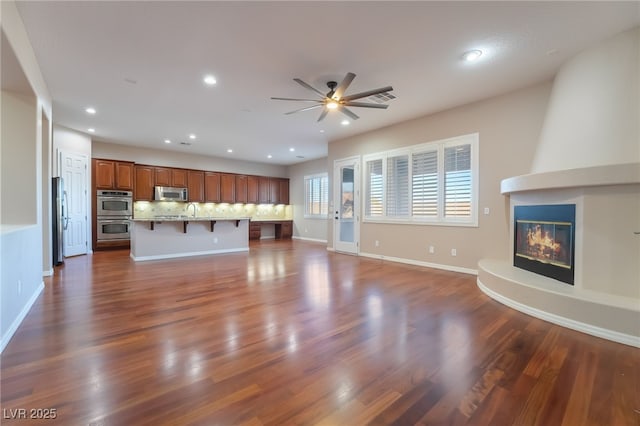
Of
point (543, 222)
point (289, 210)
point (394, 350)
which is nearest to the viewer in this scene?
point (394, 350)

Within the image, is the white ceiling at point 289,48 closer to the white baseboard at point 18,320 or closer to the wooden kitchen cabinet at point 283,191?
the white baseboard at point 18,320

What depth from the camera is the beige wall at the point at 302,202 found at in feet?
33.2

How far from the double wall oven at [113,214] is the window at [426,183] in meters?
6.69

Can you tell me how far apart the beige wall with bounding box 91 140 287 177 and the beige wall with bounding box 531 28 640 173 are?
29.9 ft

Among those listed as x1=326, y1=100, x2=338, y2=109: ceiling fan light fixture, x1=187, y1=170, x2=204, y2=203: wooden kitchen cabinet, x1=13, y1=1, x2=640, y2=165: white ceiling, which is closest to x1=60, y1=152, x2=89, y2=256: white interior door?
x1=13, y1=1, x2=640, y2=165: white ceiling

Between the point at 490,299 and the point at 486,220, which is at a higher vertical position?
the point at 486,220

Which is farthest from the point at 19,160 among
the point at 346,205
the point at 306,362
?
the point at 346,205

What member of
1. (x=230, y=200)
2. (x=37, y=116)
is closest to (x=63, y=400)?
(x=37, y=116)

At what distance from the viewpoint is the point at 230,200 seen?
10.2 metres

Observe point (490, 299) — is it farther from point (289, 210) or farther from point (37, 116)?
point (289, 210)

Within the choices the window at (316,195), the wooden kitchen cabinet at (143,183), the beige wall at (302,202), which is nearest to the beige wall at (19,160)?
the wooden kitchen cabinet at (143,183)

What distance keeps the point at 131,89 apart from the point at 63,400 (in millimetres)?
4370

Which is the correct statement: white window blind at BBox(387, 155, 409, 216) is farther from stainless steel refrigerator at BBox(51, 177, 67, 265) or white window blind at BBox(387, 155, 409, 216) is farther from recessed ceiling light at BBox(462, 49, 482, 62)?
stainless steel refrigerator at BBox(51, 177, 67, 265)

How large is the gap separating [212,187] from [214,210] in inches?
34.5
